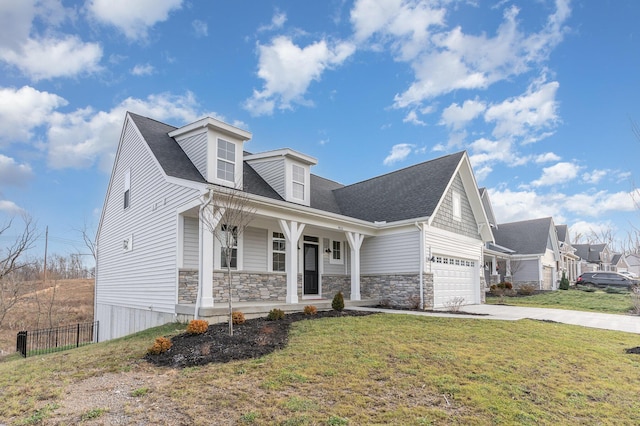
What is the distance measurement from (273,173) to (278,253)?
3128 millimetres

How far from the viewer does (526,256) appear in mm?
30094

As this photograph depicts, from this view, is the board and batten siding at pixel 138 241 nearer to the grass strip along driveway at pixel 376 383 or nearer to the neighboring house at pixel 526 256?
the grass strip along driveway at pixel 376 383

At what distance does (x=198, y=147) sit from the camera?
12.5 metres

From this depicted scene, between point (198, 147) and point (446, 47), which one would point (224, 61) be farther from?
point (446, 47)

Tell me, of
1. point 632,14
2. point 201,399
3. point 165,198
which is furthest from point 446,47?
point 201,399

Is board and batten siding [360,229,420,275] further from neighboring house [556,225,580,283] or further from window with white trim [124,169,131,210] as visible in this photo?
neighboring house [556,225,580,283]

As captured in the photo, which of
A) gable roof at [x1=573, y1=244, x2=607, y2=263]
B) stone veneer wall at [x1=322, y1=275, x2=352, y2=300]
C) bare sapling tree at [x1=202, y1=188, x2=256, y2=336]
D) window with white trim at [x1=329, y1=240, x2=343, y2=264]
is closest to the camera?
bare sapling tree at [x1=202, y1=188, x2=256, y2=336]

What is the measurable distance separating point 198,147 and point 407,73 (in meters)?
8.87

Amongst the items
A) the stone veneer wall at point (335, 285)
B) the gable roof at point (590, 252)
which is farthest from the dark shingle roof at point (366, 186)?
the gable roof at point (590, 252)

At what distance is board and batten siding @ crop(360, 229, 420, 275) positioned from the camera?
574 inches

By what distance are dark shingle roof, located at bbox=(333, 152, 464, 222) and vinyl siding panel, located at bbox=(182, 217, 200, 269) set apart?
7.88m

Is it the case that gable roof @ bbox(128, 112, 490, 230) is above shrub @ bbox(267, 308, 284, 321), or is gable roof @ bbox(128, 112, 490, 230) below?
above

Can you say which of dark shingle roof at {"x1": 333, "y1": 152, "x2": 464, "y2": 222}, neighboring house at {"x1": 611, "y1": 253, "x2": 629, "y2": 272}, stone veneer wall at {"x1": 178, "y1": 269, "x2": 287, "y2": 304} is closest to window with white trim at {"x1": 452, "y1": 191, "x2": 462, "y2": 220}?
dark shingle roof at {"x1": 333, "y1": 152, "x2": 464, "y2": 222}

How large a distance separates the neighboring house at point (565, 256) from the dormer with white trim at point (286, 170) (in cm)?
3063
